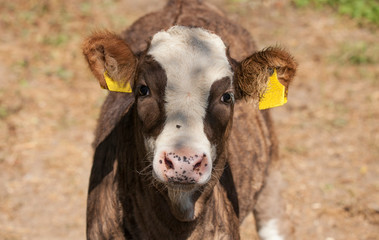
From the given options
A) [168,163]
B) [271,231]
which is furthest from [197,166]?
[271,231]

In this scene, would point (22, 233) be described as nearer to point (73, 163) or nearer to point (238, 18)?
point (73, 163)

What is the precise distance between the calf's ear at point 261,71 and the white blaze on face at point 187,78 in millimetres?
129

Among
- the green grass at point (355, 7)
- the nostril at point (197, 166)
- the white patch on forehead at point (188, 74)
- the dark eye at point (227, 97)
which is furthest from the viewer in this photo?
the green grass at point (355, 7)

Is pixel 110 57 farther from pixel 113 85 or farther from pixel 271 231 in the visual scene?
pixel 271 231

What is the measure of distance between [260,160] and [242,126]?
0.41m

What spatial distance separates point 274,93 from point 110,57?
39.4 inches

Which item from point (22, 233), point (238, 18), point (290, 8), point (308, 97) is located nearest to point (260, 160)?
point (22, 233)

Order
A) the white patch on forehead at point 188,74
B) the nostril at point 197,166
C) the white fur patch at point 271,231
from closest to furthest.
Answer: the nostril at point 197,166 < the white patch on forehead at point 188,74 < the white fur patch at point 271,231

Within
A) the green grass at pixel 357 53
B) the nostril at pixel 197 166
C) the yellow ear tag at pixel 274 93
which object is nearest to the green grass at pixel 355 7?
the green grass at pixel 357 53

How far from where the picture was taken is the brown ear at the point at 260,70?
3285 mm

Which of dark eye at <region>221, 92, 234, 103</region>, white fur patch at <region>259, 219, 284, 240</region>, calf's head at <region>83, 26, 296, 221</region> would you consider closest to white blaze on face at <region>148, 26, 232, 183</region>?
calf's head at <region>83, 26, 296, 221</region>

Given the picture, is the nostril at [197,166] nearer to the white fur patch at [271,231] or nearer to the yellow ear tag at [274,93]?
the yellow ear tag at [274,93]

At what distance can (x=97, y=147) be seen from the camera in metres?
4.06

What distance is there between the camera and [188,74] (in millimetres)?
3090
